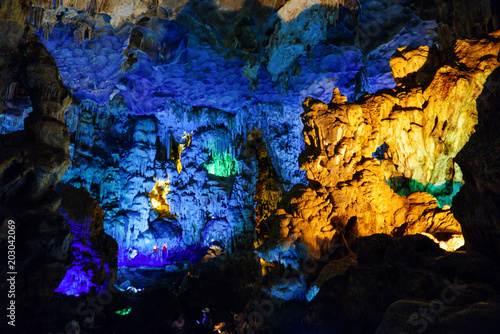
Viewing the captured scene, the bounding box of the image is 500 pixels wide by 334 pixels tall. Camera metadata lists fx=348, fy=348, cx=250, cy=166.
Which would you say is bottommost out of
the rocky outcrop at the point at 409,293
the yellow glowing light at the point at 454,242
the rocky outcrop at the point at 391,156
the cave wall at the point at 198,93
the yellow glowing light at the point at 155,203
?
the rocky outcrop at the point at 409,293

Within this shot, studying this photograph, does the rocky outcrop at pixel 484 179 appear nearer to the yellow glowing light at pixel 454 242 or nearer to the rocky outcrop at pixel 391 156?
the yellow glowing light at pixel 454 242

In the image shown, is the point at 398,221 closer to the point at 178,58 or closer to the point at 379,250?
the point at 379,250

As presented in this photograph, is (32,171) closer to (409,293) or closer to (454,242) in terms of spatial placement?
(409,293)

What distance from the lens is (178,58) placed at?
1106cm

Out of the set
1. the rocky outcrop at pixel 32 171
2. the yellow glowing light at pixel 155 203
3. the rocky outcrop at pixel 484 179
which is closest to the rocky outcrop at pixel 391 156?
the rocky outcrop at pixel 484 179

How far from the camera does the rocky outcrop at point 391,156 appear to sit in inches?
254

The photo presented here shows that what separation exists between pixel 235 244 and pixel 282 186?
3073 millimetres

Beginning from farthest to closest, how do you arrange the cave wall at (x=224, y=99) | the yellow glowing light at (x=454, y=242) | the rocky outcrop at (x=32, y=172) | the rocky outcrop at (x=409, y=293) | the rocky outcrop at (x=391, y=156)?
the cave wall at (x=224, y=99) < the rocky outcrop at (x=391, y=156) < the rocky outcrop at (x=32, y=172) < the yellow glowing light at (x=454, y=242) < the rocky outcrop at (x=409, y=293)

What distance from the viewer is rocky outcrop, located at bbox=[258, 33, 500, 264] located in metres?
6.45

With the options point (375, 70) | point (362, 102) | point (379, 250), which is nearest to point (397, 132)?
point (362, 102)

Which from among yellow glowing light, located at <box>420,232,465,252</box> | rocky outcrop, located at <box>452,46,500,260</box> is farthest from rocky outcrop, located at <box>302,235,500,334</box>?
yellow glowing light, located at <box>420,232,465,252</box>

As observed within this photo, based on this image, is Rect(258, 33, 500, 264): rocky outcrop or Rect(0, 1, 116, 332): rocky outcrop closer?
Rect(0, 1, 116, 332): rocky outcrop

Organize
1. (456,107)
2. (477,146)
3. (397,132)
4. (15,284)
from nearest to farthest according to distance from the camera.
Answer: (477,146) → (15,284) → (456,107) → (397,132)

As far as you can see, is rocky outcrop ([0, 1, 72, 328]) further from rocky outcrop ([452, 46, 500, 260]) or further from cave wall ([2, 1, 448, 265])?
rocky outcrop ([452, 46, 500, 260])
